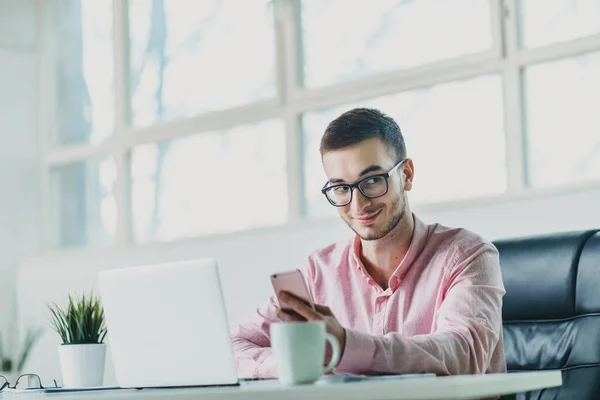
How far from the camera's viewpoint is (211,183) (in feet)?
14.3

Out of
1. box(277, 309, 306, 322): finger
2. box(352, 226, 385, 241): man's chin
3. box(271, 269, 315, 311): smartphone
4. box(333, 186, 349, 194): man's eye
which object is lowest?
box(277, 309, 306, 322): finger

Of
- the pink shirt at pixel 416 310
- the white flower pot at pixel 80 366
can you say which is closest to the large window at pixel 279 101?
the pink shirt at pixel 416 310

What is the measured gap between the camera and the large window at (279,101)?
328cm

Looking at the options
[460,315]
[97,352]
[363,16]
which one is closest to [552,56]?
[363,16]

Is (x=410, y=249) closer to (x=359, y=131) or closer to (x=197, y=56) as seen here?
(x=359, y=131)

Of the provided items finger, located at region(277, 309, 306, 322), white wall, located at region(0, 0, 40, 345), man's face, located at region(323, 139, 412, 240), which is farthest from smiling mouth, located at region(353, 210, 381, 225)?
white wall, located at region(0, 0, 40, 345)

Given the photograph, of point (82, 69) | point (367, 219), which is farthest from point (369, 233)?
point (82, 69)

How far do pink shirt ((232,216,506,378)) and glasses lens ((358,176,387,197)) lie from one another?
141mm

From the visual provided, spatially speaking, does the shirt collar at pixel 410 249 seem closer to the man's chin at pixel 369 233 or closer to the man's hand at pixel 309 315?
the man's chin at pixel 369 233

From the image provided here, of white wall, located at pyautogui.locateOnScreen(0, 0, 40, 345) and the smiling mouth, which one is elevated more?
white wall, located at pyautogui.locateOnScreen(0, 0, 40, 345)

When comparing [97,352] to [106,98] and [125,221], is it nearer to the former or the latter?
[125,221]

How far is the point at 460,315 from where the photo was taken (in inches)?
78.0

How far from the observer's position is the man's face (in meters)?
2.36

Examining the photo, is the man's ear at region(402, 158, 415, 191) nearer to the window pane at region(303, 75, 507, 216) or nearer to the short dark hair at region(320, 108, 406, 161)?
the short dark hair at region(320, 108, 406, 161)
